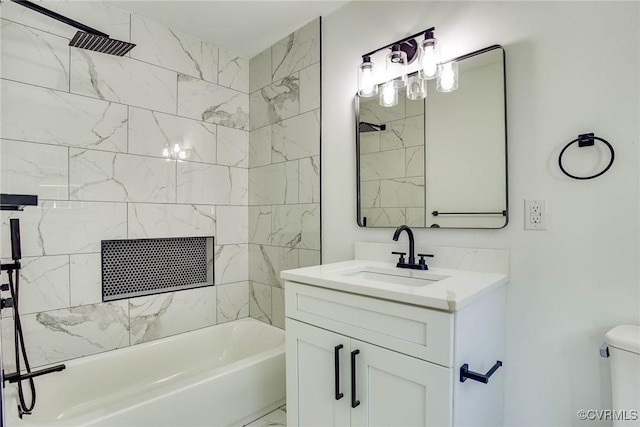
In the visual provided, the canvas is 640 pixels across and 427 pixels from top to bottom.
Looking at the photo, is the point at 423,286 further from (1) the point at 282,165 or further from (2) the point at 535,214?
(1) the point at 282,165

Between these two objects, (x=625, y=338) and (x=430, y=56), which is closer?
(x=625, y=338)

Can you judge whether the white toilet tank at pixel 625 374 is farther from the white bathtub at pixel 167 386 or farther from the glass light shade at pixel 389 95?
the white bathtub at pixel 167 386

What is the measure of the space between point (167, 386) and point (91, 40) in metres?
1.82

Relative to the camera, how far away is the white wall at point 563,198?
125 centimetres

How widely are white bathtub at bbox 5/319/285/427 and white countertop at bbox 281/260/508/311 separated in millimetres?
719

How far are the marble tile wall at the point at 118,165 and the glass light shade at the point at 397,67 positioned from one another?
1.94 feet

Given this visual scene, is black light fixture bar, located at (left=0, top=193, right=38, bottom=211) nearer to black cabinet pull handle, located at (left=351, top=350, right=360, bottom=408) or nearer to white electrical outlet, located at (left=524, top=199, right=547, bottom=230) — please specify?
black cabinet pull handle, located at (left=351, top=350, right=360, bottom=408)

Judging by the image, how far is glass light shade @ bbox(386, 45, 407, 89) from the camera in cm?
178

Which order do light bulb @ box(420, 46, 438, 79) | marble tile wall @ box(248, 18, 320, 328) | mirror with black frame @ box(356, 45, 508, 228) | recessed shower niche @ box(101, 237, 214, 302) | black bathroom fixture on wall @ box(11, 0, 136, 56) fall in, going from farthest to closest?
1. marble tile wall @ box(248, 18, 320, 328)
2. recessed shower niche @ box(101, 237, 214, 302)
3. black bathroom fixture on wall @ box(11, 0, 136, 56)
4. light bulb @ box(420, 46, 438, 79)
5. mirror with black frame @ box(356, 45, 508, 228)

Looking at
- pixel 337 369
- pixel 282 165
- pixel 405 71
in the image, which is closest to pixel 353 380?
pixel 337 369

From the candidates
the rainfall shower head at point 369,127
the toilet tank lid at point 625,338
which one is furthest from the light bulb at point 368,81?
the toilet tank lid at point 625,338

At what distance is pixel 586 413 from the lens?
1.32 metres

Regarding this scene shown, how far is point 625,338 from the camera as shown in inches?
44.1

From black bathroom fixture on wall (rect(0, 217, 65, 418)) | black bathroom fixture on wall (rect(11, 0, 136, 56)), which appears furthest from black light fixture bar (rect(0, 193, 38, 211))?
black bathroom fixture on wall (rect(11, 0, 136, 56))
